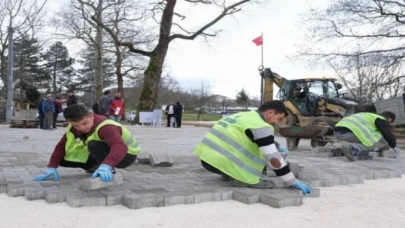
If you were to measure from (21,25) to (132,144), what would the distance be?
98.2ft

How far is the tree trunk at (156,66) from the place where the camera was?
25047 mm

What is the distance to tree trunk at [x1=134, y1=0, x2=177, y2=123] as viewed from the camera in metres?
25.0

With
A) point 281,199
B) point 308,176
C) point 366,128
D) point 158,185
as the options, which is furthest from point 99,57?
point 281,199

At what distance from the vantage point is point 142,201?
417cm

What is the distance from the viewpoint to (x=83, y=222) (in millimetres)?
3691

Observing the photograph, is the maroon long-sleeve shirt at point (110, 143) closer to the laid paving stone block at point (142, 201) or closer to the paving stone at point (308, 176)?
the laid paving stone block at point (142, 201)

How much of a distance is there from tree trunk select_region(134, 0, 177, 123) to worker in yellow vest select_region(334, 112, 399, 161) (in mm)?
17357

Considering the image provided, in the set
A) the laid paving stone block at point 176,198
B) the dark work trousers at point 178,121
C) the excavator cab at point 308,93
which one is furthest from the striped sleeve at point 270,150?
the dark work trousers at point 178,121

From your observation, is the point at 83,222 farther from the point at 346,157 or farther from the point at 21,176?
the point at 346,157

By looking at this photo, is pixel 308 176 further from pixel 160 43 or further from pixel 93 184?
pixel 160 43

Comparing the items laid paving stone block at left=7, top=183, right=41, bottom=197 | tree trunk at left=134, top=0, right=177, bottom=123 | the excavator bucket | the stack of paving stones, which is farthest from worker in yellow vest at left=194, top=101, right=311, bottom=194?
tree trunk at left=134, top=0, right=177, bottom=123

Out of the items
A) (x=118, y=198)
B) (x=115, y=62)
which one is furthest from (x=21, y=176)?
(x=115, y=62)

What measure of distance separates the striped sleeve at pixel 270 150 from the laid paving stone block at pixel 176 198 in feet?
2.91

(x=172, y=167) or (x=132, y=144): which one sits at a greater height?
(x=132, y=144)
